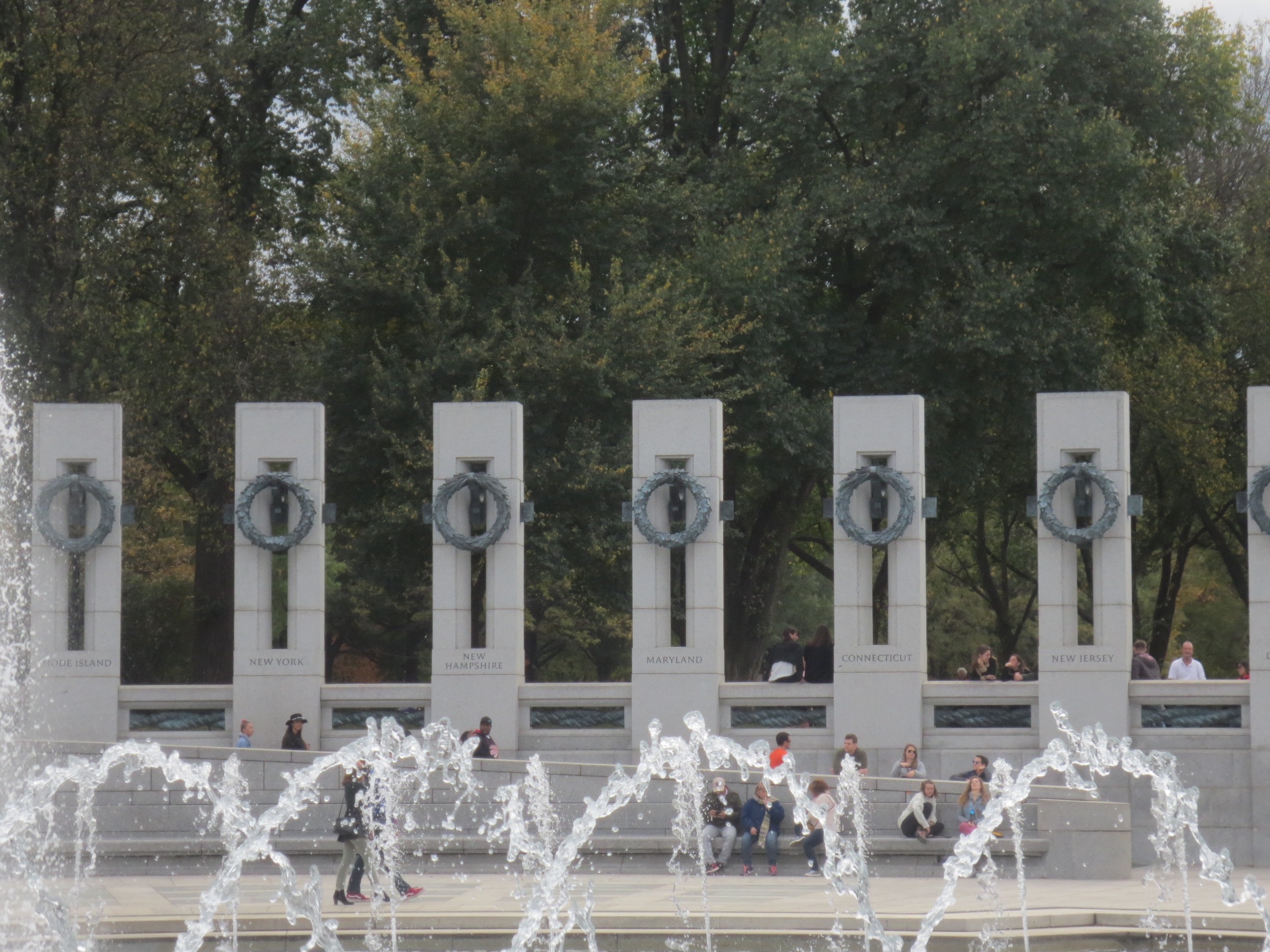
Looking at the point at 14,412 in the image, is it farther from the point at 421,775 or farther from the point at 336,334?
the point at 421,775

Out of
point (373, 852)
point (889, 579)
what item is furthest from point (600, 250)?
point (373, 852)

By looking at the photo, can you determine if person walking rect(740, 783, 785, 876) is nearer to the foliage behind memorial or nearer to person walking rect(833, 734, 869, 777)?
person walking rect(833, 734, 869, 777)

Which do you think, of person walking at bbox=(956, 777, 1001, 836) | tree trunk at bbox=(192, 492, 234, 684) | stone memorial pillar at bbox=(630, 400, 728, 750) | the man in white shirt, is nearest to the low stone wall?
person walking at bbox=(956, 777, 1001, 836)

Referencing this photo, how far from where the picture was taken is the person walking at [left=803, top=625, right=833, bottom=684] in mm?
24125

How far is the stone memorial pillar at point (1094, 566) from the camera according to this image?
22625mm

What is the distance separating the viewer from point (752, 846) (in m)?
19.7

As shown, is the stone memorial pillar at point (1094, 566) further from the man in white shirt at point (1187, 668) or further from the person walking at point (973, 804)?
the person walking at point (973, 804)

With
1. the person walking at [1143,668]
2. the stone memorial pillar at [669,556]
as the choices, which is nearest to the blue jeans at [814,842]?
the stone memorial pillar at [669,556]

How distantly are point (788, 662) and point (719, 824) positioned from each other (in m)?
4.60

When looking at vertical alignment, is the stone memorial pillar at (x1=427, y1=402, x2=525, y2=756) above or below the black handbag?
above

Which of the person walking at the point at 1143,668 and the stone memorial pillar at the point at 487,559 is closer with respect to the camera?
the stone memorial pillar at the point at 487,559

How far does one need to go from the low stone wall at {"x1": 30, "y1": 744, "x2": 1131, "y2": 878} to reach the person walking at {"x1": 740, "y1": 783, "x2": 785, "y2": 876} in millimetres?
329

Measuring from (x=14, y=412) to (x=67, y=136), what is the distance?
15.4 ft

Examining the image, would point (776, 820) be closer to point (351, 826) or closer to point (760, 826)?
point (760, 826)
